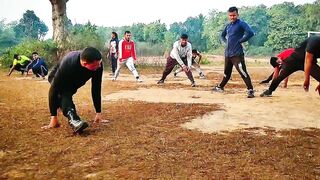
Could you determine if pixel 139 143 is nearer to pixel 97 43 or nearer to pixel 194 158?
pixel 194 158

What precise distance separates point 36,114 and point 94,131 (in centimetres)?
178

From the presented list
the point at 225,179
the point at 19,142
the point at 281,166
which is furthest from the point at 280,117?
the point at 19,142

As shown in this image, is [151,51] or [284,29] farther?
[284,29]

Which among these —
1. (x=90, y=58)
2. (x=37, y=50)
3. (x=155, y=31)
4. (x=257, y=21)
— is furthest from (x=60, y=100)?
(x=257, y=21)

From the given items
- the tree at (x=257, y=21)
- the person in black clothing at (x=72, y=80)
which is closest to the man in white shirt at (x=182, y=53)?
the person in black clothing at (x=72, y=80)

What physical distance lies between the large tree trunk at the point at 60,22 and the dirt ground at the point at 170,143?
13.1m

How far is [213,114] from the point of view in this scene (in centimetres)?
610

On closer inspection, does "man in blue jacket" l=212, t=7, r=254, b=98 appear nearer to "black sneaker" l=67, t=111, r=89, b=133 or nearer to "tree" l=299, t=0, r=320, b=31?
"black sneaker" l=67, t=111, r=89, b=133

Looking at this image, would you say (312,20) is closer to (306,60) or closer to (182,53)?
(182,53)

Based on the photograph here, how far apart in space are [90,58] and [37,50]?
1578 centimetres

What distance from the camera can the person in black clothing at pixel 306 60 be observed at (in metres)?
5.67

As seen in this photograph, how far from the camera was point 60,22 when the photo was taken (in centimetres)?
1983

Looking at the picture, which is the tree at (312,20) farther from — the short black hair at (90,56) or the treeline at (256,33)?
the short black hair at (90,56)

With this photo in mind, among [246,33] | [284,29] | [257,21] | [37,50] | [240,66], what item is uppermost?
[257,21]
